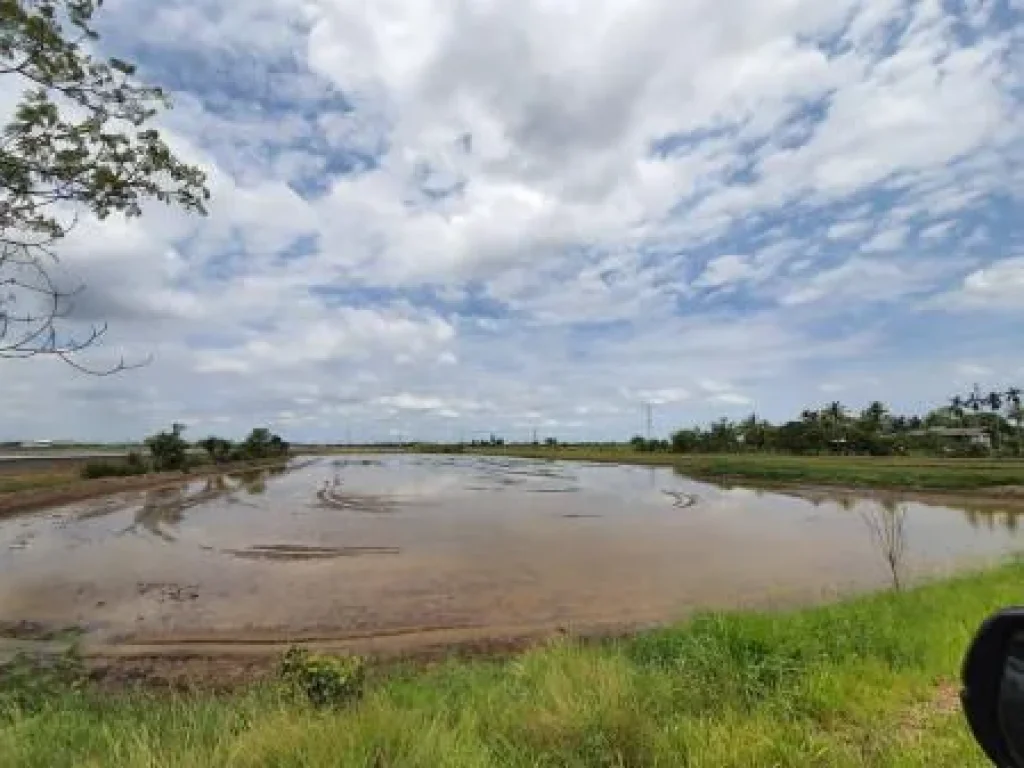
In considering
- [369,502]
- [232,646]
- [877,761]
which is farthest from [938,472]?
[877,761]

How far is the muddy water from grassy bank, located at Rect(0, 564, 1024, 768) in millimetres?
5636

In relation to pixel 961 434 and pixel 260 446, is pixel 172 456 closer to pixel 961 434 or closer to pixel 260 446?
pixel 260 446

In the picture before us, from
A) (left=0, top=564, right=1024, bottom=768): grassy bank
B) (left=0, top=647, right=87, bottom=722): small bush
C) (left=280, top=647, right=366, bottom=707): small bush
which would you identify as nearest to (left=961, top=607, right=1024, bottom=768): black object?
(left=0, top=564, right=1024, bottom=768): grassy bank

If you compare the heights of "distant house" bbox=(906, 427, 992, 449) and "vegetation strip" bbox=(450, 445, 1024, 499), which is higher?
"distant house" bbox=(906, 427, 992, 449)

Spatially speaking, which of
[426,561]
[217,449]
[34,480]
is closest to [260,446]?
[217,449]

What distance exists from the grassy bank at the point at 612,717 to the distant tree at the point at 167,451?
4556cm

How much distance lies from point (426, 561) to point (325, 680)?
1375 centimetres

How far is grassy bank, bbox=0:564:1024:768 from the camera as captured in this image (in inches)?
151

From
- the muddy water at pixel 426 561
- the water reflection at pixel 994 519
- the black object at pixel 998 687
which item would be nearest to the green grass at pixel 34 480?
the muddy water at pixel 426 561

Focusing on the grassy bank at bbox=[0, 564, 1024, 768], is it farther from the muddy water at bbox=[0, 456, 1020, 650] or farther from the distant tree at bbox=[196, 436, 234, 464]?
the distant tree at bbox=[196, 436, 234, 464]

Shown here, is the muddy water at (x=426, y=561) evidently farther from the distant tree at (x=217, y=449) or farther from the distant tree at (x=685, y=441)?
the distant tree at (x=685, y=441)

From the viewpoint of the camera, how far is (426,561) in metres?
19.1

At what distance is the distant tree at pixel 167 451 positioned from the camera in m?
49.7

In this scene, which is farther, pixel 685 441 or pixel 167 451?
pixel 685 441
